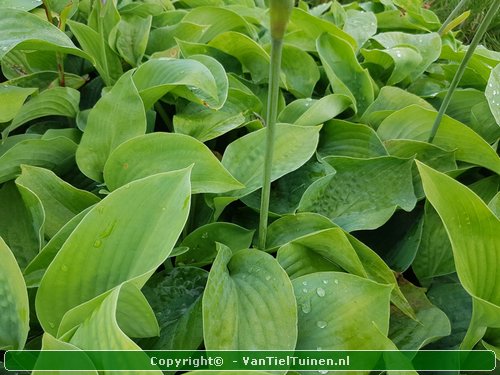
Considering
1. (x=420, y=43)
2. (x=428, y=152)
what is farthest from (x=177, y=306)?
(x=420, y=43)

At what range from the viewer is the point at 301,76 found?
0.93 m

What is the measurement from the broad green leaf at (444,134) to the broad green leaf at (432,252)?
12cm

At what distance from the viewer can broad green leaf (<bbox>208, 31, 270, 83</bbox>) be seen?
0.86 meters

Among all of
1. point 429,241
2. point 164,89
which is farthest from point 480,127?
point 164,89

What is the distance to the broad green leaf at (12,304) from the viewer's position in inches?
18.5

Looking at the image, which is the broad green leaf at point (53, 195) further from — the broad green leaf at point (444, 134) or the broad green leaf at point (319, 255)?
the broad green leaf at point (444, 134)

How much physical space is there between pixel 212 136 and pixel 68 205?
0.70 feet

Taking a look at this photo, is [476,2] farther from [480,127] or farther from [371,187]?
[371,187]

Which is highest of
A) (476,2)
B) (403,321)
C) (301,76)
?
(301,76)

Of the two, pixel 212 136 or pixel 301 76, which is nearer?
pixel 212 136

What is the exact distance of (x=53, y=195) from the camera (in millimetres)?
Result: 637

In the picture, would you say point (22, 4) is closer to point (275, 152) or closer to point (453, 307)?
point (275, 152)

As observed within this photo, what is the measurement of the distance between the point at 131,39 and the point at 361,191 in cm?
48

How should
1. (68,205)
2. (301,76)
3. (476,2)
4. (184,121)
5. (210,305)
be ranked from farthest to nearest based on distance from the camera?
(476,2) → (301,76) → (184,121) → (68,205) → (210,305)
